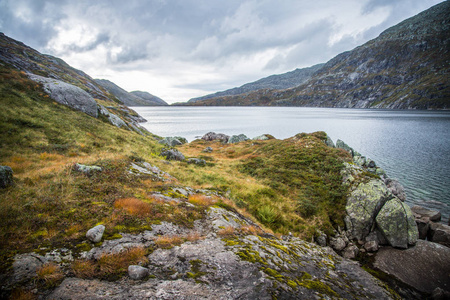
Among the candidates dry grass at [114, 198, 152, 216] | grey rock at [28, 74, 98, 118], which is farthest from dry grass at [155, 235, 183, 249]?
grey rock at [28, 74, 98, 118]

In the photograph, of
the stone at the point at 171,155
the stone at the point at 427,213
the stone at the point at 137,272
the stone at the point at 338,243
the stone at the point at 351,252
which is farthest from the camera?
the stone at the point at 171,155

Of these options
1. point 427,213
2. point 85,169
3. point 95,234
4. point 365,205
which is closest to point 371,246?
point 365,205

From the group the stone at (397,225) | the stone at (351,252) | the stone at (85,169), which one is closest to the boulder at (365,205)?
the stone at (397,225)

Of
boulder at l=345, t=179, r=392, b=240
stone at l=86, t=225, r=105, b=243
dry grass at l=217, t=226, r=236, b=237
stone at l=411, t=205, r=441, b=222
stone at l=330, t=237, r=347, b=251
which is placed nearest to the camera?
stone at l=86, t=225, r=105, b=243

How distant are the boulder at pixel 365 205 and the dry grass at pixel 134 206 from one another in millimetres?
15928

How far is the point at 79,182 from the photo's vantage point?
30.8 ft

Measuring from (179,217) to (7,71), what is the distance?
142ft

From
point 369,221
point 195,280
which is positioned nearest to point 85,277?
point 195,280

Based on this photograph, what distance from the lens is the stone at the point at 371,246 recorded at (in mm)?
14016

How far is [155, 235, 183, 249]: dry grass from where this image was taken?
21.8 feet

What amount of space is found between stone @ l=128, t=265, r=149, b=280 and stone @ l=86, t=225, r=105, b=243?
1.69 meters

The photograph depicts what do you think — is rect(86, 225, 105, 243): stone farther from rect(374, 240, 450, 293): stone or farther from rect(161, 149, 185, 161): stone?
rect(161, 149, 185, 161): stone

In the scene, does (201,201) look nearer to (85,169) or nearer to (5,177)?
(85,169)

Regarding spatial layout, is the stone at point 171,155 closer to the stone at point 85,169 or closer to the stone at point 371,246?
the stone at point 85,169
